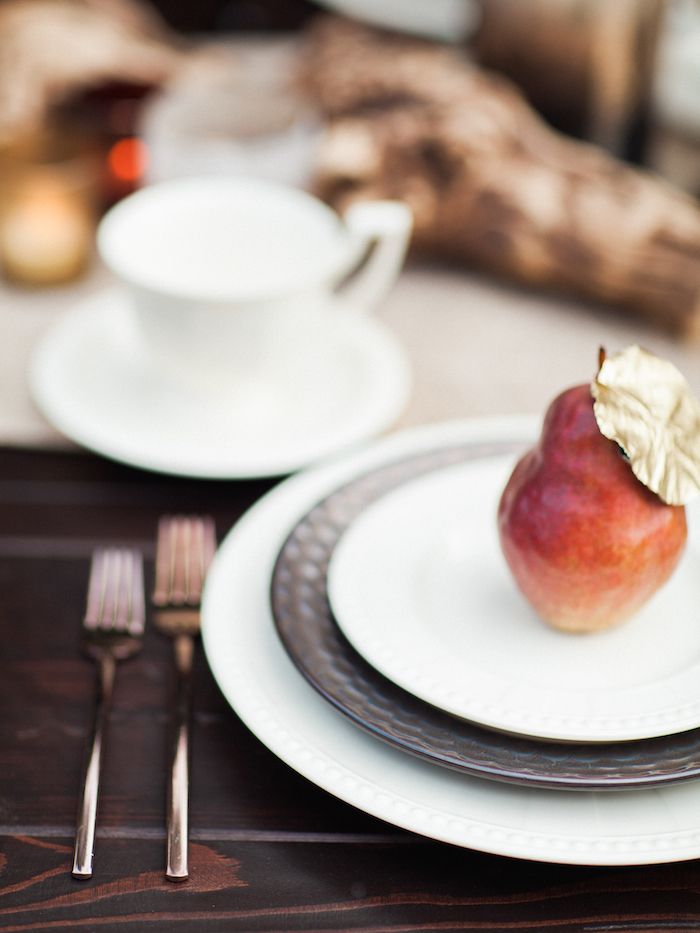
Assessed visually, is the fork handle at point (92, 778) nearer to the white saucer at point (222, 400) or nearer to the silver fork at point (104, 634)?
the silver fork at point (104, 634)

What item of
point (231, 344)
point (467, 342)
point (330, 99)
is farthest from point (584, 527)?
point (330, 99)

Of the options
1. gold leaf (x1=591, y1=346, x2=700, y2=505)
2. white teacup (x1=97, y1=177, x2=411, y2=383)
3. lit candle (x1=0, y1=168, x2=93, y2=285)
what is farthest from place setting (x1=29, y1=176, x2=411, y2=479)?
gold leaf (x1=591, y1=346, x2=700, y2=505)

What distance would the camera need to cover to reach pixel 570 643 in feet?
1.50

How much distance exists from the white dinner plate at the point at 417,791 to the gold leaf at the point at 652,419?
0.12 m

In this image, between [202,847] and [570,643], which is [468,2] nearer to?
[570,643]

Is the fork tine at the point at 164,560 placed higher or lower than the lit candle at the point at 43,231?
lower

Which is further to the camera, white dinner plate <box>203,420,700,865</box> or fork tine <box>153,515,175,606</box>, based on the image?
fork tine <box>153,515,175,606</box>

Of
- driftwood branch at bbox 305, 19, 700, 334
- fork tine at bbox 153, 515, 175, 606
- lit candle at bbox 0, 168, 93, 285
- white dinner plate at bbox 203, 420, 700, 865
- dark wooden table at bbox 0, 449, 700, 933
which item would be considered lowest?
dark wooden table at bbox 0, 449, 700, 933

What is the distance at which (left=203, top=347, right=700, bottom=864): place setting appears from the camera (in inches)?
14.8

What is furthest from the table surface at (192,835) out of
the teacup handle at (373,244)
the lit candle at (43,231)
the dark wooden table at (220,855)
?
the lit candle at (43,231)

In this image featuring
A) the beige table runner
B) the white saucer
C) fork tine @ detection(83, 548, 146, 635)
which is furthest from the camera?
the beige table runner

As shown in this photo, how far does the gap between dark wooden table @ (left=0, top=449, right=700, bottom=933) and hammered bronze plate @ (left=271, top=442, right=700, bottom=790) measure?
0.16ft

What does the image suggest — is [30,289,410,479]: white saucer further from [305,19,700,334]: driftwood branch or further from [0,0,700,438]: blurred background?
[305,19,700,334]: driftwood branch

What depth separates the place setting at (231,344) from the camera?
2.15 feet
